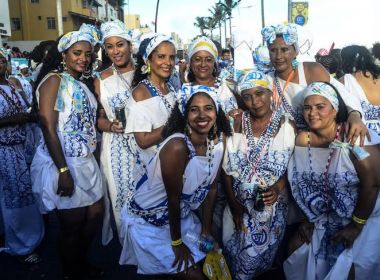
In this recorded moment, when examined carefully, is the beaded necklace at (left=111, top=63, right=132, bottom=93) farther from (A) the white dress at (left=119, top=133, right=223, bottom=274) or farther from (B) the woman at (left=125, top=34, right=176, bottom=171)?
(A) the white dress at (left=119, top=133, right=223, bottom=274)

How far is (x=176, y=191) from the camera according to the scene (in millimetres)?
2867

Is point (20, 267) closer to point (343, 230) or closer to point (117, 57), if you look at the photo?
point (117, 57)

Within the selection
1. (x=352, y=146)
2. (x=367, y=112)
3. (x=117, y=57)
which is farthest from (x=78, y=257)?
(x=367, y=112)

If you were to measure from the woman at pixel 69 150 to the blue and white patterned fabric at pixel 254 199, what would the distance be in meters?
1.25

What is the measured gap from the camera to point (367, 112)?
4098mm

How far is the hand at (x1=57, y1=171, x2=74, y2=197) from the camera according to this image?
3285 mm

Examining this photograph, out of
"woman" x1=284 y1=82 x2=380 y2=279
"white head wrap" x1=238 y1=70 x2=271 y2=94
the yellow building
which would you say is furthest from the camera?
the yellow building

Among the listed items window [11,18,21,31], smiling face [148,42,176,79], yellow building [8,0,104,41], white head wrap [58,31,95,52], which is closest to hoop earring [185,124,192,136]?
smiling face [148,42,176,79]

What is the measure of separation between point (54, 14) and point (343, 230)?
45.5m

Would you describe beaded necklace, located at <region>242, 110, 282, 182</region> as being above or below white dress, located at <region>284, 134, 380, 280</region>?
above

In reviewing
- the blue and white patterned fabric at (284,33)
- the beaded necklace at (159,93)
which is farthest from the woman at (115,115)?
the blue and white patterned fabric at (284,33)

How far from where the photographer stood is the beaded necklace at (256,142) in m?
3.25

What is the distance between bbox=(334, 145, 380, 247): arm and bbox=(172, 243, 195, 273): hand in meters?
1.17

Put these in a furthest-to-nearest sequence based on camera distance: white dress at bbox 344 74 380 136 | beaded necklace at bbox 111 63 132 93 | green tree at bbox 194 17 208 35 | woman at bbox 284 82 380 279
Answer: green tree at bbox 194 17 208 35 < white dress at bbox 344 74 380 136 < beaded necklace at bbox 111 63 132 93 < woman at bbox 284 82 380 279
